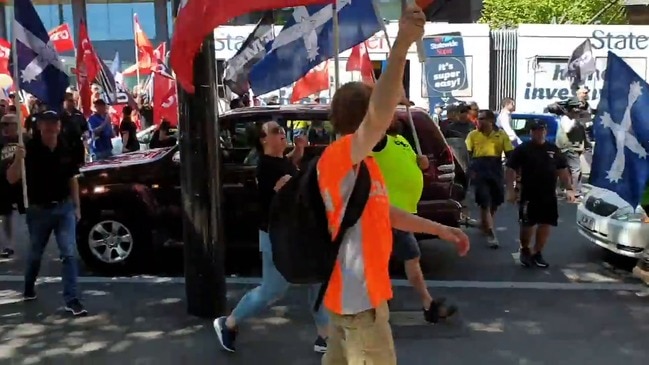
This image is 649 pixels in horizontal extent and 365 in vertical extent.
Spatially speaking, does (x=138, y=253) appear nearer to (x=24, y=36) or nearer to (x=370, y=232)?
(x=24, y=36)

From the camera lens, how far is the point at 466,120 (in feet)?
42.2

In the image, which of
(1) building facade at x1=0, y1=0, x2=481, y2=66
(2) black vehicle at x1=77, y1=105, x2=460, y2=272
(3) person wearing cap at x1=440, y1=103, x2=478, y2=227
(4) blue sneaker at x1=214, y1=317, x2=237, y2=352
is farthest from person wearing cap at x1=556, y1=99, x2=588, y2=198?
Answer: (1) building facade at x1=0, y1=0, x2=481, y2=66

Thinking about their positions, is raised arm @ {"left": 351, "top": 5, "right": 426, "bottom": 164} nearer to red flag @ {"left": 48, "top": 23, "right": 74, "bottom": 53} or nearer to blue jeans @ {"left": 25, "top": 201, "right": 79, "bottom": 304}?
blue jeans @ {"left": 25, "top": 201, "right": 79, "bottom": 304}

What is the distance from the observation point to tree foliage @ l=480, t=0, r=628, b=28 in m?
30.6

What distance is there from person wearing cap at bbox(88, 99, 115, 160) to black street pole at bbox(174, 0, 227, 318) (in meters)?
7.53

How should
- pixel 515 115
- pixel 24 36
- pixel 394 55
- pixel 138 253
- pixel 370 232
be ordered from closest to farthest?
1. pixel 394 55
2. pixel 370 232
3. pixel 24 36
4. pixel 138 253
5. pixel 515 115

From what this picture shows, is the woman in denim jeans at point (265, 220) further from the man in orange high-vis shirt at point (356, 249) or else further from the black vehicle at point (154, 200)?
the black vehicle at point (154, 200)

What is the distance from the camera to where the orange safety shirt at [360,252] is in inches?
130

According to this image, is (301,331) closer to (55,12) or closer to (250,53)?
(250,53)

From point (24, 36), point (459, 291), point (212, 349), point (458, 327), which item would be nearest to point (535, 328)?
point (458, 327)

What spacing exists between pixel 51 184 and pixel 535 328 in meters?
3.95

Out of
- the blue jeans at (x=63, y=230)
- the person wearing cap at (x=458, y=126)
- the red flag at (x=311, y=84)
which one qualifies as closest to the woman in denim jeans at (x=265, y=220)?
the blue jeans at (x=63, y=230)

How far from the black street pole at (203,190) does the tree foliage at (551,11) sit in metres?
25.2

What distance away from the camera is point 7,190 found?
8820 millimetres
